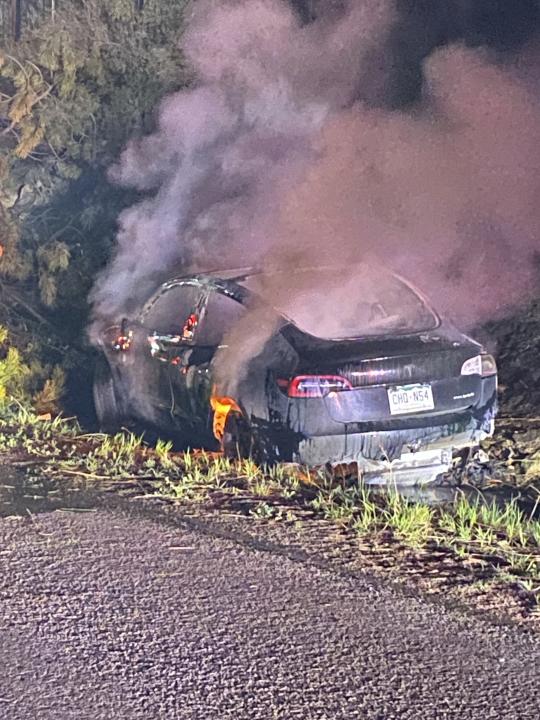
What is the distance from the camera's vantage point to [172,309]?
9008 millimetres

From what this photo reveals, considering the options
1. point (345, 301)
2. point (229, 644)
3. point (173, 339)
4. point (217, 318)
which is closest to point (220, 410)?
point (217, 318)

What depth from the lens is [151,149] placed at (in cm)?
1205

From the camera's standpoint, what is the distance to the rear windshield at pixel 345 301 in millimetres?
7812

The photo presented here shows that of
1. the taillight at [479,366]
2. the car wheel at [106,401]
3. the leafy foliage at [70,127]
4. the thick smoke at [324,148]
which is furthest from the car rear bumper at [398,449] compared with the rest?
the leafy foliage at [70,127]

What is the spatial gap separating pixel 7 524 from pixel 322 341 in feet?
7.97

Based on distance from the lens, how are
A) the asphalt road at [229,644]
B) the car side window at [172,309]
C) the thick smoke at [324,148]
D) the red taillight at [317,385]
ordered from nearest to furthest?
the asphalt road at [229,644], the red taillight at [317,385], the car side window at [172,309], the thick smoke at [324,148]

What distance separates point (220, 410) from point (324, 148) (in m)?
3.63

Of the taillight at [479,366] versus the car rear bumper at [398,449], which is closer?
the car rear bumper at [398,449]

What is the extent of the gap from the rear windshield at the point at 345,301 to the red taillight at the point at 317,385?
0.43 meters

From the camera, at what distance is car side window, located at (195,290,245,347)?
8.14m

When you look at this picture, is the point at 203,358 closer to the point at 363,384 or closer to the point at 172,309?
the point at 172,309

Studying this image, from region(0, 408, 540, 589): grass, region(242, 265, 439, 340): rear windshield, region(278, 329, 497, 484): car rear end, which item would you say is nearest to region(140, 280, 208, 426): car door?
region(0, 408, 540, 589): grass

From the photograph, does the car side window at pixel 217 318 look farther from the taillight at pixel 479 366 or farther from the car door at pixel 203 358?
the taillight at pixel 479 366

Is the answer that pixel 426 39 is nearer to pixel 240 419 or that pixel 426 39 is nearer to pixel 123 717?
pixel 240 419
